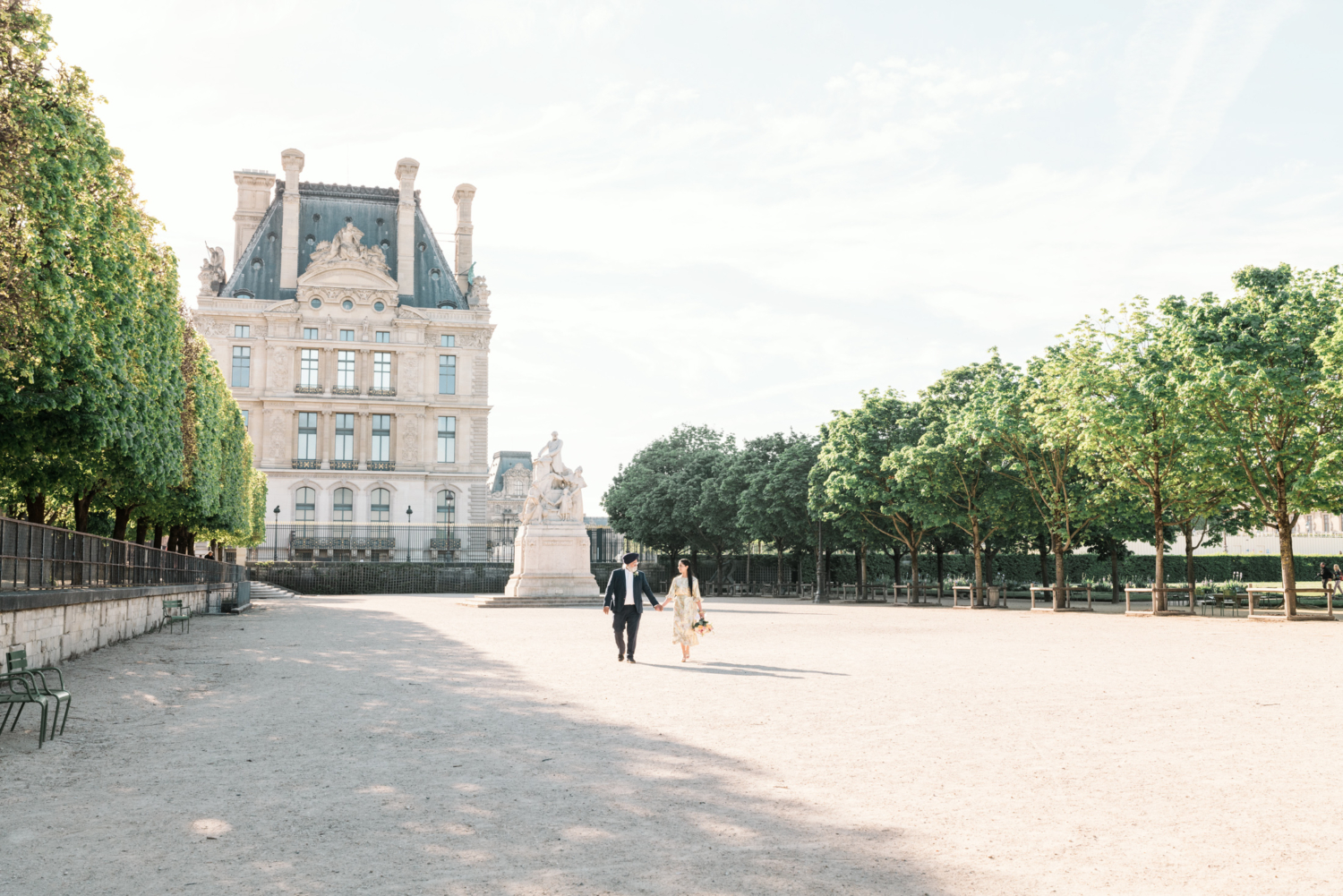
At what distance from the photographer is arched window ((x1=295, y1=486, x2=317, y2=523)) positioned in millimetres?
79500

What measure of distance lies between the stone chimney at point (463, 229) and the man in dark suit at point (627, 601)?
2911 inches

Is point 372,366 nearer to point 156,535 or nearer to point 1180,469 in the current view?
point 156,535

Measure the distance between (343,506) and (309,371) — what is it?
10.5m

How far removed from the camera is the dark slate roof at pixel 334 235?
82.9 meters

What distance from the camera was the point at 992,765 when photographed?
8.43 m

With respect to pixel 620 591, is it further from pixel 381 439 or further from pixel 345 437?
pixel 345 437

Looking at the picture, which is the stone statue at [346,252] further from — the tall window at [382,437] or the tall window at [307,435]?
the tall window at [382,437]

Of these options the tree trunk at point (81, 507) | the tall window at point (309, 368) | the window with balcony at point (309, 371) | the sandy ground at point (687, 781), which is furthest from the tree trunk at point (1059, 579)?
the tall window at point (309, 368)

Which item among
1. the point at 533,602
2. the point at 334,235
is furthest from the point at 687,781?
the point at 334,235

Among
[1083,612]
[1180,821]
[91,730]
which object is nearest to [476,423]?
[1083,612]

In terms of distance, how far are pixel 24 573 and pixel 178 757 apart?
28.5ft

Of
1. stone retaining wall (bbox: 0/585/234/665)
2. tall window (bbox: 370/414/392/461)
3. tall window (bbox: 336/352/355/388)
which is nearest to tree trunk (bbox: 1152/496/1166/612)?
stone retaining wall (bbox: 0/585/234/665)

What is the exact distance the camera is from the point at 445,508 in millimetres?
82312

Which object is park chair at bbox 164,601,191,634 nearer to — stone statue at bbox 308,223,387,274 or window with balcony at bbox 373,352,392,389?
window with balcony at bbox 373,352,392,389
